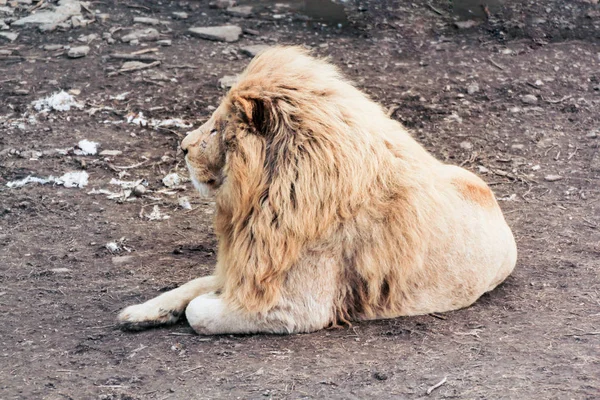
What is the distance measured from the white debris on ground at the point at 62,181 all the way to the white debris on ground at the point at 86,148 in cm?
44

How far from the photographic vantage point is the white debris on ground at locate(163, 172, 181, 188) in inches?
274

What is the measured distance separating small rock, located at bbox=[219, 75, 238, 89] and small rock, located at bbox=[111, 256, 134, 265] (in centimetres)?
310

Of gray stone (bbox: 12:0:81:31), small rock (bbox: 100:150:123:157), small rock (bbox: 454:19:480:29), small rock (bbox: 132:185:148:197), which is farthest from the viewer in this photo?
small rock (bbox: 454:19:480:29)

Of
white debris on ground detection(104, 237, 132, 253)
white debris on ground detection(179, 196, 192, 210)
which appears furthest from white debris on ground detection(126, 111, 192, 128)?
white debris on ground detection(104, 237, 132, 253)

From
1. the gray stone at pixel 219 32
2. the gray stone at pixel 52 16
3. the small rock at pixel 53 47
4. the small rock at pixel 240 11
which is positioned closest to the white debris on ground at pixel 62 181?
the small rock at pixel 53 47

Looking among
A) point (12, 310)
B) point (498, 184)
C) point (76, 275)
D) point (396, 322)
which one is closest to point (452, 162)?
point (498, 184)

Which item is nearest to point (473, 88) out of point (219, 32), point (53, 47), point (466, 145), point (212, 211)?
point (466, 145)

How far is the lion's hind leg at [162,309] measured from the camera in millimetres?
4766

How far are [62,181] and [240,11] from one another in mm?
4274

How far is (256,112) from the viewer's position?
4.50 m

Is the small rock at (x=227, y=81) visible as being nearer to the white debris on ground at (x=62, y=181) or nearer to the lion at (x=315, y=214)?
the white debris on ground at (x=62, y=181)

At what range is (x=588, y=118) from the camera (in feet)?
26.6

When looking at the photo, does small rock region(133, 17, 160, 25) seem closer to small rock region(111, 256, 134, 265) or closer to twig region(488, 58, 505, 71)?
twig region(488, 58, 505, 71)

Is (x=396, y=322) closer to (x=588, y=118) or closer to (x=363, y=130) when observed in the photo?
(x=363, y=130)
